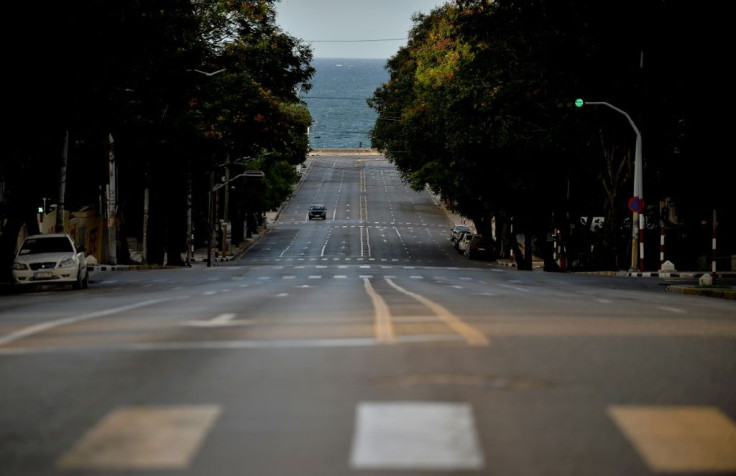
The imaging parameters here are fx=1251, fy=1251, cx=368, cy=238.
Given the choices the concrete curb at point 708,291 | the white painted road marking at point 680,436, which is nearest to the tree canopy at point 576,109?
the concrete curb at point 708,291

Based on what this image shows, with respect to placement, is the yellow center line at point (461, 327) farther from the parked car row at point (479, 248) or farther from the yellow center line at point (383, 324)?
the parked car row at point (479, 248)

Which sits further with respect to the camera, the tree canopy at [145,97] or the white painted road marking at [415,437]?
the tree canopy at [145,97]

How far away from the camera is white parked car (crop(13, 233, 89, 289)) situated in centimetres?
3644

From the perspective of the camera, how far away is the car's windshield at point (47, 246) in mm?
37725

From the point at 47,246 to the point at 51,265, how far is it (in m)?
1.55

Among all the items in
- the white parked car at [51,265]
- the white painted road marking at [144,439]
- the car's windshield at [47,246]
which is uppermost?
the car's windshield at [47,246]

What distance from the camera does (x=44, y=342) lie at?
14172 millimetres

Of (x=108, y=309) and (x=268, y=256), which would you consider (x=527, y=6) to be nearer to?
(x=108, y=309)

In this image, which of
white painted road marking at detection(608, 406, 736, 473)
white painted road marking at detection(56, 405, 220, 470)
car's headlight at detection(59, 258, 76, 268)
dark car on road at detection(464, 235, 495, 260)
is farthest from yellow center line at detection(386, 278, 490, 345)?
dark car on road at detection(464, 235, 495, 260)

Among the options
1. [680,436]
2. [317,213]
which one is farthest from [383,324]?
[317,213]

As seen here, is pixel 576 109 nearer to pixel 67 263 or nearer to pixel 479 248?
pixel 67 263

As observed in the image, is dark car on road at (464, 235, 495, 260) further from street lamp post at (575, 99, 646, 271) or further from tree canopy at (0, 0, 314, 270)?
street lamp post at (575, 99, 646, 271)

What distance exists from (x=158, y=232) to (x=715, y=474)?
64.1 meters

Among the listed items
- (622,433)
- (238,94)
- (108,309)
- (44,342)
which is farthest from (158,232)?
(622,433)
